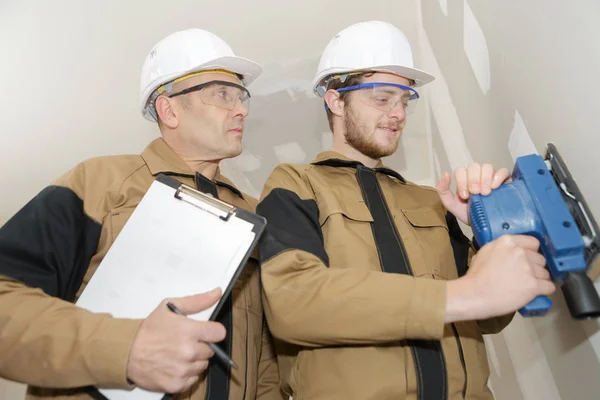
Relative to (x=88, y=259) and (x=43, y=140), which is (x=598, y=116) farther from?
(x=43, y=140)

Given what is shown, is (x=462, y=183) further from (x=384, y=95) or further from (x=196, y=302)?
(x=196, y=302)

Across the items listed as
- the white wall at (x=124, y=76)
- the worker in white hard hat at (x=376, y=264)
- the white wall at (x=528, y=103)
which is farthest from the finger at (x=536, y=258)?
the white wall at (x=124, y=76)

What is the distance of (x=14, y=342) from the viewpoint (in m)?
1.19

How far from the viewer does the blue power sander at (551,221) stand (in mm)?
1077

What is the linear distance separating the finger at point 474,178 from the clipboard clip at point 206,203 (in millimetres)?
603

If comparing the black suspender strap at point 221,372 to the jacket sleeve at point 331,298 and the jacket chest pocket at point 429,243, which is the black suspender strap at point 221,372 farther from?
the jacket chest pocket at point 429,243

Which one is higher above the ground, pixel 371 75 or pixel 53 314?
pixel 371 75

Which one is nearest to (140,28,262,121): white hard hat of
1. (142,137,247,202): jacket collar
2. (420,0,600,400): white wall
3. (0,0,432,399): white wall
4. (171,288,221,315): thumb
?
(142,137,247,202): jacket collar

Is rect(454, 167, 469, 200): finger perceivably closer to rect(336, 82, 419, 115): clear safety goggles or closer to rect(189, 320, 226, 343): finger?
rect(336, 82, 419, 115): clear safety goggles

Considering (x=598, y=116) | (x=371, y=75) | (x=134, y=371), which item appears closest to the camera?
(x=598, y=116)

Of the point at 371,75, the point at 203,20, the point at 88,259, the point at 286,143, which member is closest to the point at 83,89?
the point at 203,20

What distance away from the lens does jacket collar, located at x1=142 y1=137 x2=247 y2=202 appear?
1670 millimetres

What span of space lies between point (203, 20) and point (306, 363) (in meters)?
1.64

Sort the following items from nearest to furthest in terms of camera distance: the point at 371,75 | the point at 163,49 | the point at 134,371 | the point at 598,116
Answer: the point at 598,116
the point at 134,371
the point at 371,75
the point at 163,49
